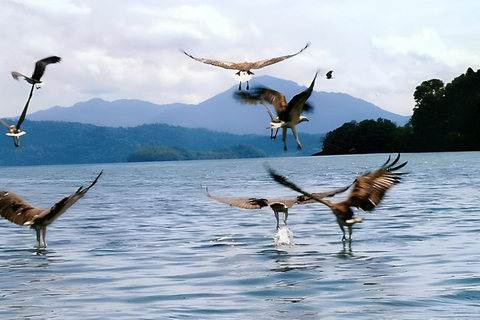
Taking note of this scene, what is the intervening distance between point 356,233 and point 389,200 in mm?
12014

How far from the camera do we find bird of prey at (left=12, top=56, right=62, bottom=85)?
59.6ft

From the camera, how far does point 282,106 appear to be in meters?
18.6

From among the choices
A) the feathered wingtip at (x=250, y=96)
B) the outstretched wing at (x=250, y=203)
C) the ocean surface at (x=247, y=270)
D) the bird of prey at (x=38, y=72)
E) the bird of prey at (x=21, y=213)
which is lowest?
the ocean surface at (x=247, y=270)

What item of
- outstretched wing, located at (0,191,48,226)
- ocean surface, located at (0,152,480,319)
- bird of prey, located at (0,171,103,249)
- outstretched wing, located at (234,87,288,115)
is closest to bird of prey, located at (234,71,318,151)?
outstretched wing, located at (234,87,288,115)

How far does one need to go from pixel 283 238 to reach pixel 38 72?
22.9ft

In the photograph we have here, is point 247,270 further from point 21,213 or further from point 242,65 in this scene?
point 242,65

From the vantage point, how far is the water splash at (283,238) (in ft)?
57.3

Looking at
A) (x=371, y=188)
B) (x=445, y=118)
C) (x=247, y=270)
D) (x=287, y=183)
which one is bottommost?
(x=247, y=270)

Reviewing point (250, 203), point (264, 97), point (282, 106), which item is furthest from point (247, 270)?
point (264, 97)

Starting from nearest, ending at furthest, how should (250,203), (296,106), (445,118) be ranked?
(250,203) → (296,106) → (445,118)

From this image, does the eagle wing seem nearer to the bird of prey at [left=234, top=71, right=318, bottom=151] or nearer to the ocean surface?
the ocean surface

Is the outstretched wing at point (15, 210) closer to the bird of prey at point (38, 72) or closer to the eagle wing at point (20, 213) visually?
the eagle wing at point (20, 213)

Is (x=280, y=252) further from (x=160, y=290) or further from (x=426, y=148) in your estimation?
(x=426, y=148)

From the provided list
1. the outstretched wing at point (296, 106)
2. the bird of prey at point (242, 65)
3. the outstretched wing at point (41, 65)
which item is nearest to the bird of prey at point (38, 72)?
the outstretched wing at point (41, 65)
